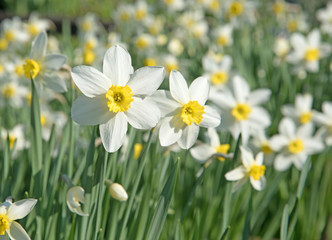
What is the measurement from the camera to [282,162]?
214 centimetres

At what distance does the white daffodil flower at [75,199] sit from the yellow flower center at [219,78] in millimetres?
1728

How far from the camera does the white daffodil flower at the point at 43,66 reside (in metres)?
1.51

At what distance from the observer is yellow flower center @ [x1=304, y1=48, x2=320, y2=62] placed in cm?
307

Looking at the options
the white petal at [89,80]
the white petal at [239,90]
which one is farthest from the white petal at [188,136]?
the white petal at [239,90]

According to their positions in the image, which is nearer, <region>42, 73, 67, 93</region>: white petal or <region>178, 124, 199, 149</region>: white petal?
<region>178, 124, 199, 149</region>: white petal

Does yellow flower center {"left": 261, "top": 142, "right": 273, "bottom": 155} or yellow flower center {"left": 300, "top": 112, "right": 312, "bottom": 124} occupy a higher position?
yellow flower center {"left": 300, "top": 112, "right": 312, "bottom": 124}

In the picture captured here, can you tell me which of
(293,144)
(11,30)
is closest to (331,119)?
(293,144)

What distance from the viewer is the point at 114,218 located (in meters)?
1.41

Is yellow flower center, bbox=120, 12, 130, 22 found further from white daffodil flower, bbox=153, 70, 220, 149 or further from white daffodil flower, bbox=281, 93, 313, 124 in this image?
white daffodil flower, bbox=153, 70, 220, 149

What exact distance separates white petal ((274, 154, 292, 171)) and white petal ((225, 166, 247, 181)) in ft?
2.00

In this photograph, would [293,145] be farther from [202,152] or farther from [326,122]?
[202,152]

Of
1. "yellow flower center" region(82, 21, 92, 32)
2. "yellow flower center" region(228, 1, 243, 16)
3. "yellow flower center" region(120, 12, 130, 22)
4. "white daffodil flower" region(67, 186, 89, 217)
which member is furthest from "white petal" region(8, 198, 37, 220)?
"yellow flower center" region(82, 21, 92, 32)

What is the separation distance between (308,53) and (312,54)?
0.04 metres

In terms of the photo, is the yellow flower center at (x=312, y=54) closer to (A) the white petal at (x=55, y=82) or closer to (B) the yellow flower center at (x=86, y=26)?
(A) the white petal at (x=55, y=82)
